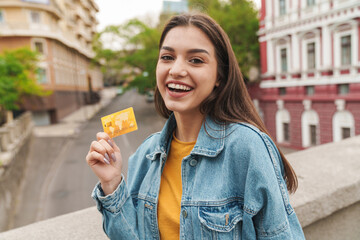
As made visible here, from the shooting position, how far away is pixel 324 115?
1582 centimetres

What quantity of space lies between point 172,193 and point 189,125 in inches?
13.2

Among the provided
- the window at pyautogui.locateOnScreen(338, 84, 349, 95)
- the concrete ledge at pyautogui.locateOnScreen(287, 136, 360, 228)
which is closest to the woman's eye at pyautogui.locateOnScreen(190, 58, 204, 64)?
the concrete ledge at pyautogui.locateOnScreen(287, 136, 360, 228)

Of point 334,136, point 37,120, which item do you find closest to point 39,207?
point 334,136

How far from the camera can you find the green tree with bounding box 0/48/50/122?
17.9 metres

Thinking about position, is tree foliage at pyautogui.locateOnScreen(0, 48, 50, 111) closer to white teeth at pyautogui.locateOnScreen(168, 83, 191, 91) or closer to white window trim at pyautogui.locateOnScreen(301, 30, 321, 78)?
white window trim at pyautogui.locateOnScreen(301, 30, 321, 78)

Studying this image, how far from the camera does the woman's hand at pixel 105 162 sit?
1338mm

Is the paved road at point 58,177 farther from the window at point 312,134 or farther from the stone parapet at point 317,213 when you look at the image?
the window at point 312,134

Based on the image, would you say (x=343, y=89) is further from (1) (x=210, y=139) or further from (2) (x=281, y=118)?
(1) (x=210, y=139)

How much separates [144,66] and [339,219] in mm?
24835

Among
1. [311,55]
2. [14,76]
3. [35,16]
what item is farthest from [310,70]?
[35,16]

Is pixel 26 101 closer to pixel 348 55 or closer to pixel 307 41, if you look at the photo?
pixel 307 41

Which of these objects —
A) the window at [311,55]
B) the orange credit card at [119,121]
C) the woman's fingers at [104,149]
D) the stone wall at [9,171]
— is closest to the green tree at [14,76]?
the stone wall at [9,171]

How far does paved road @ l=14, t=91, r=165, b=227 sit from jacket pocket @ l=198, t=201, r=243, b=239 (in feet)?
15.5

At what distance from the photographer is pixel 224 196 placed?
1194 mm
